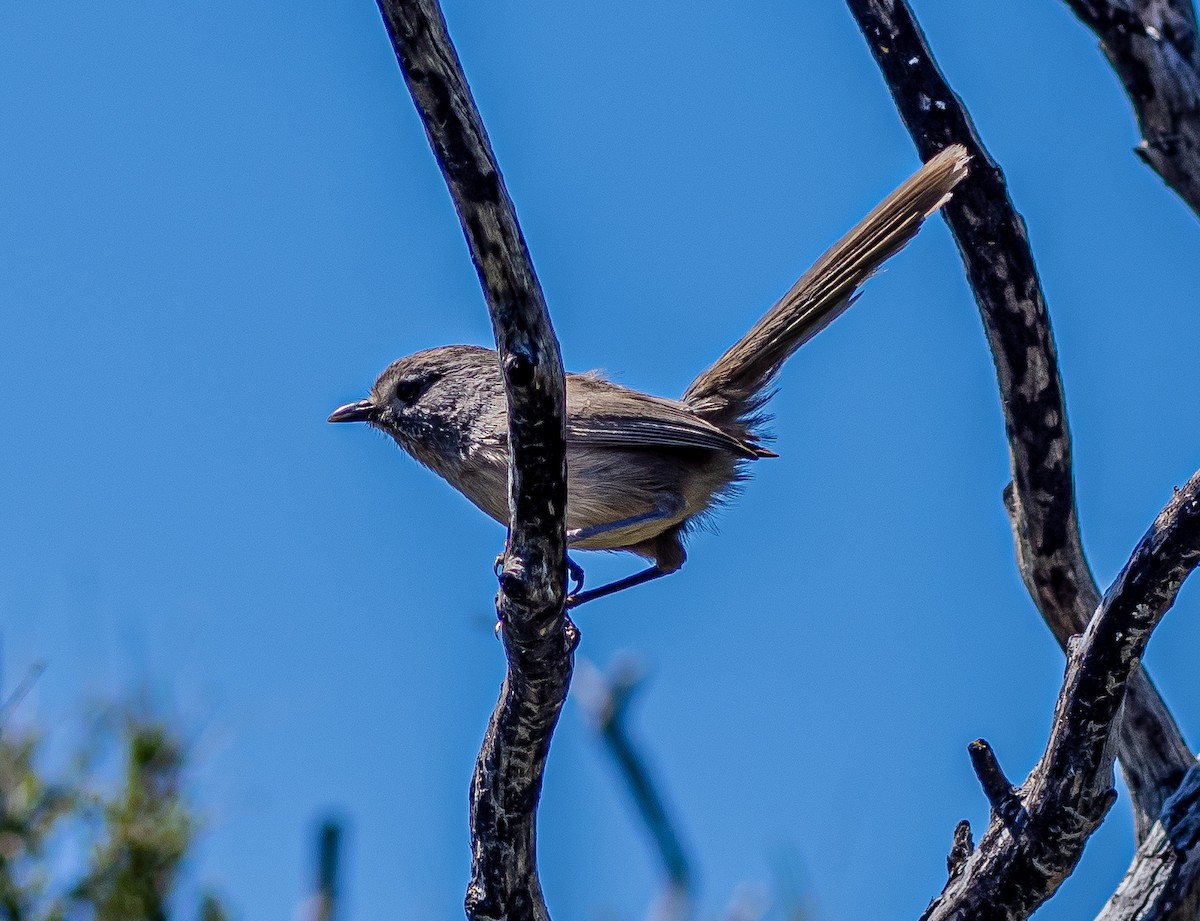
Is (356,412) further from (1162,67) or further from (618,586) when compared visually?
(1162,67)

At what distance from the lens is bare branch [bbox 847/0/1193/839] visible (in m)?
5.14

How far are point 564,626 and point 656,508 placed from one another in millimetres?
1878

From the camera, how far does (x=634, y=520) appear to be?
5871 mm

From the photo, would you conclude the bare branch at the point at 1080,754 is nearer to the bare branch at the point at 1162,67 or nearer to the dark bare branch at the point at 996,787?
the dark bare branch at the point at 996,787

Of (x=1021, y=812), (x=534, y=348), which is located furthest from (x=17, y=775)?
(x=1021, y=812)

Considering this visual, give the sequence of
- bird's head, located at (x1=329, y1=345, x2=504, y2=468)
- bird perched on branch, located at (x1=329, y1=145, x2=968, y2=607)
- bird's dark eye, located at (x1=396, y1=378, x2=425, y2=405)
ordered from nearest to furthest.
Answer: bird perched on branch, located at (x1=329, y1=145, x2=968, y2=607), bird's head, located at (x1=329, y1=345, x2=504, y2=468), bird's dark eye, located at (x1=396, y1=378, x2=425, y2=405)

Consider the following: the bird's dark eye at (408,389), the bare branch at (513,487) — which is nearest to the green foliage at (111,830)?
the bare branch at (513,487)

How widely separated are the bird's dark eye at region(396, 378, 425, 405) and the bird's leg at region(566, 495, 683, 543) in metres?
1.04

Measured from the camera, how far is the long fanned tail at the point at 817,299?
17.5ft

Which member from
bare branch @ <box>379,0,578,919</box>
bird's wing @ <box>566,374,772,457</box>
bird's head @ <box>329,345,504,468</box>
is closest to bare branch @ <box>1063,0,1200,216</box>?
bird's wing @ <box>566,374,772,457</box>

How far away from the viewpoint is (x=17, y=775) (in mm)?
3348

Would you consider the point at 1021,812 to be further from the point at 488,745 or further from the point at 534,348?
the point at 534,348

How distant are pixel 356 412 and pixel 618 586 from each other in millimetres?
1668

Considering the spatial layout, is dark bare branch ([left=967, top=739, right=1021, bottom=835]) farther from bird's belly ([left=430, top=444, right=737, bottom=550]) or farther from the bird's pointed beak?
the bird's pointed beak
